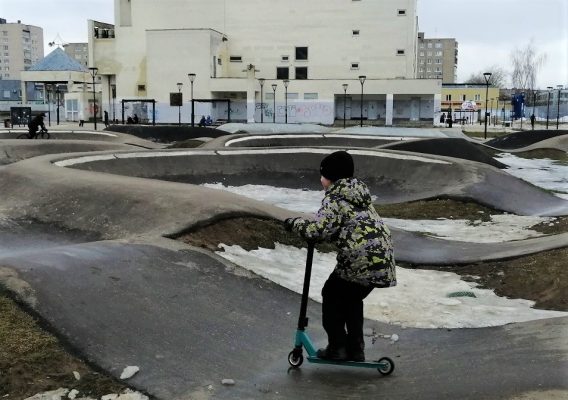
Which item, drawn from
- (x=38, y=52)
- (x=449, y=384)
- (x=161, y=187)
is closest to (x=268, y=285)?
(x=449, y=384)

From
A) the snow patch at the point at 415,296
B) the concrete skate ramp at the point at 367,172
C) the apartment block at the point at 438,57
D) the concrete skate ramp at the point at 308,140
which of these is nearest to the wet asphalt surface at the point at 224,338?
the snow patch at the point at 415,296

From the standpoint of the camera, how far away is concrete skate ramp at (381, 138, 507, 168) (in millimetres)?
24188

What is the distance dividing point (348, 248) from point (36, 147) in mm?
21933

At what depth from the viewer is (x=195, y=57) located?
7438cm

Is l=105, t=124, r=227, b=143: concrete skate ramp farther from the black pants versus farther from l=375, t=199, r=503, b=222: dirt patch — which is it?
the black pants

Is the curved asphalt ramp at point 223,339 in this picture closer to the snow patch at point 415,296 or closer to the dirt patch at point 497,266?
the snow patch at point 415,296

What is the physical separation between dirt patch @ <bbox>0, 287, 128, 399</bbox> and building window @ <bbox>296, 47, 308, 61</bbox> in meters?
77.3

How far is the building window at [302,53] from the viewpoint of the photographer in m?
Result: 79.2

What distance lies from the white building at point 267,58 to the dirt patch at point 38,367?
70.5m

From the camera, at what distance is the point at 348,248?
4477 mm

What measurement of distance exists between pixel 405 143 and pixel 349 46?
188 ft

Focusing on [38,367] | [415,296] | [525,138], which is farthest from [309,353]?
[525,138]

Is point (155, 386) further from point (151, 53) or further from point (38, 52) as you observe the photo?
point (38, 52)

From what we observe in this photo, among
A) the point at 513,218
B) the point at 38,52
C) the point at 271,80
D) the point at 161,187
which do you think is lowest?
the point at 513,218
